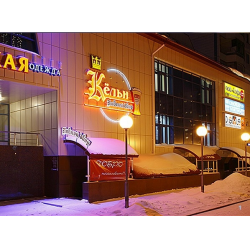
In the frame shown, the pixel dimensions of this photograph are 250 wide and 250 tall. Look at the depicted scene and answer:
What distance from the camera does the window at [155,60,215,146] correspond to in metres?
23.7

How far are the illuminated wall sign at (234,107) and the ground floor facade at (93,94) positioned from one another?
4561mm

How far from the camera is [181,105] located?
25719 mm

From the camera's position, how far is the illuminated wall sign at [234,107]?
31388 millimetres

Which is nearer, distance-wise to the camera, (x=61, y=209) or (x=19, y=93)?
(x=61, y=209)

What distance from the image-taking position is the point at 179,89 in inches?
1013

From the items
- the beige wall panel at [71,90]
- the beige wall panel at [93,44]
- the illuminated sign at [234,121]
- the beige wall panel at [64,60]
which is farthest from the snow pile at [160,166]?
the illuminated sign at [234,121]

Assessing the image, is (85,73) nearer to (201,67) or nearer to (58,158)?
(58,158)

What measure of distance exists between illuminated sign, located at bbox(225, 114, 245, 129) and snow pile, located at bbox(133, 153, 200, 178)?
36.6ft

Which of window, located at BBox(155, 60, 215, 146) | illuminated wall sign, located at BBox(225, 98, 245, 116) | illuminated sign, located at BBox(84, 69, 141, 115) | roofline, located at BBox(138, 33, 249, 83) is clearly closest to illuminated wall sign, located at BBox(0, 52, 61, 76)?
illuminated sign, located at BBox(84, 69, 141, 115)

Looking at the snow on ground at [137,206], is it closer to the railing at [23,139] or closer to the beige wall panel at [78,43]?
the railing at [23,139]

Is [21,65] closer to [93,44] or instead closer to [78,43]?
[78,43]

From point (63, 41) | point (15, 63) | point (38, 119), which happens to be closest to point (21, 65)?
point (15, 63)
